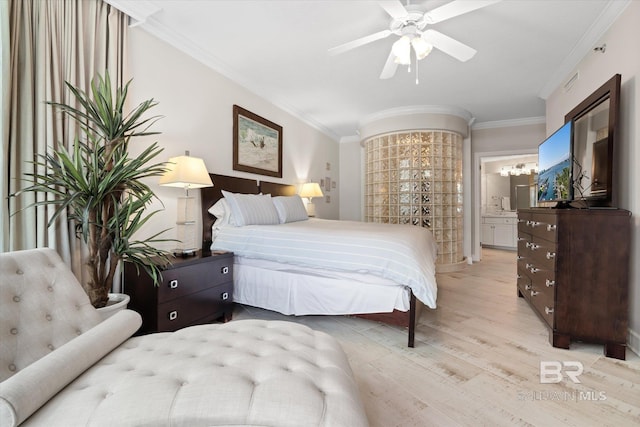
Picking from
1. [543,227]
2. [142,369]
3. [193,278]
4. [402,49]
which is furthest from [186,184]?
[543,227]

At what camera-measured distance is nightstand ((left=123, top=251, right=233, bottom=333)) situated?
1879mm

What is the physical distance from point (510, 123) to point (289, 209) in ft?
13.9

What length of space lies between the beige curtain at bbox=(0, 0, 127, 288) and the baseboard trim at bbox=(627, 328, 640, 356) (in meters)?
3.73

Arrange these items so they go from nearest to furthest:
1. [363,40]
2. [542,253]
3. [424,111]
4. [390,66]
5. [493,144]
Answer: [363,40]
[542,253]
[390,66]
[424,111]
[493,144]

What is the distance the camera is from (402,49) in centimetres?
213

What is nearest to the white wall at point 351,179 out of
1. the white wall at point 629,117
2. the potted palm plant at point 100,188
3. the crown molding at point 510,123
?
the crown molding at point 510,123

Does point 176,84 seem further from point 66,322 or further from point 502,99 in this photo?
point 502,99

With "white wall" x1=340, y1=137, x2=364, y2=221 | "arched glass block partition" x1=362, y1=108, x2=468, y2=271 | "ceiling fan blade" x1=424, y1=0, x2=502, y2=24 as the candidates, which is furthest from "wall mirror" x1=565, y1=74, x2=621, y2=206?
"white wall" x1=340, y1=137, x2=364, y2=221

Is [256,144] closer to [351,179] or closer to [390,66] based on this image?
[390,66]

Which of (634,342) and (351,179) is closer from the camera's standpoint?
(634,342)

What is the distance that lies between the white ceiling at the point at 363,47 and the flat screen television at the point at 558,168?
87 cm

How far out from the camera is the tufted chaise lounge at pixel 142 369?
738 mm

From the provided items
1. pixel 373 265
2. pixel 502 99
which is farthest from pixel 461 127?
pixel 373 265

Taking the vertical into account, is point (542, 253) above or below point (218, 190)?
below
